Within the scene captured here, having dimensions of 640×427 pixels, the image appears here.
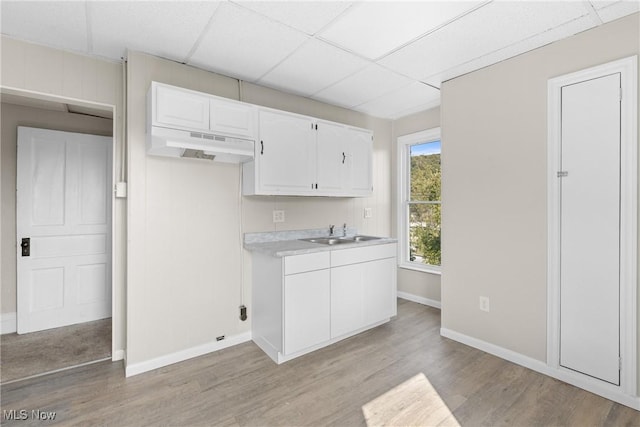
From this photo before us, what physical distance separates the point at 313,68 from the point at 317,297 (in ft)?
6.71

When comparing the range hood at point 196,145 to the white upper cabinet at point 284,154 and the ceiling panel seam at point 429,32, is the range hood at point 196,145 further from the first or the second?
the ceiling panel seam at point 429,32

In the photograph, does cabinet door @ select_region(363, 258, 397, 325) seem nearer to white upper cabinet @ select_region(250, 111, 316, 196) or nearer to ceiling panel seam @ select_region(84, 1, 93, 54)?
white upper cabinet @ select_region(250, 111, 316, 196)

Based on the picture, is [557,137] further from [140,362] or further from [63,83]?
[63,83]

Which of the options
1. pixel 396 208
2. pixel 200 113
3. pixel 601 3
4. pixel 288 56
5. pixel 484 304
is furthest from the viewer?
pixel 396 208

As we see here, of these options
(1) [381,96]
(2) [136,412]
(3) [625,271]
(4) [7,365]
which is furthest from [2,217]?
(3) [625,271]

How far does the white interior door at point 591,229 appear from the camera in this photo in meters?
2.03

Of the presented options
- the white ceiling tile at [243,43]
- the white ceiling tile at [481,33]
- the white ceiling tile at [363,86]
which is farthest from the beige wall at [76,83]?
the white ceiling tile at [481,33]

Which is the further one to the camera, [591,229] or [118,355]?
[118,355]

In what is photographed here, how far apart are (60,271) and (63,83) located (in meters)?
2.09

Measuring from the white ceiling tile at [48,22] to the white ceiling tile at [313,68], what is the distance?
1.38 m

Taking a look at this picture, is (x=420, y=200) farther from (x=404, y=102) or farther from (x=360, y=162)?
(x=404, y=102)

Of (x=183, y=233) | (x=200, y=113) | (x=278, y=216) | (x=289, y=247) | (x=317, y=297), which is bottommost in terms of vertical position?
(x=317, y=297)

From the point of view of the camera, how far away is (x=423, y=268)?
4.10 metres

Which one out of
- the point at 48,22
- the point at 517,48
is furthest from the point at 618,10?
the point at 48,22
